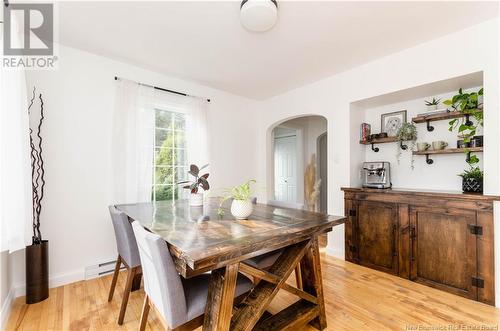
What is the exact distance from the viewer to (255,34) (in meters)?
2.20

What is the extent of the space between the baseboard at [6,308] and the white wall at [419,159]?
12.0 feet

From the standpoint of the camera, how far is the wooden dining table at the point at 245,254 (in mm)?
1154

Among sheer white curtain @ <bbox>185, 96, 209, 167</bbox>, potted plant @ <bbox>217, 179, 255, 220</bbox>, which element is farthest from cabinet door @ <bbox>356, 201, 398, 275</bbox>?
sheer white curtain @ <bbox>185, 96, 209, 167</bbox>

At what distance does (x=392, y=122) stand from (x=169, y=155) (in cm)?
307

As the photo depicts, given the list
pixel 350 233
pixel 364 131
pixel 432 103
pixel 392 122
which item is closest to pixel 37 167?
pixel 350 233

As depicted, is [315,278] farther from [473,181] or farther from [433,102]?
[433,102]

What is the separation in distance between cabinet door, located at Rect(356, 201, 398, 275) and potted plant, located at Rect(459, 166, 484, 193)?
25.8 inches

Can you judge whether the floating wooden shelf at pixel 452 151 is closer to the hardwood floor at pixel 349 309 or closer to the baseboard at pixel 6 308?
the hardwood floor at pixel 349 309

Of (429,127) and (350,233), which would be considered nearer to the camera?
(429,127)

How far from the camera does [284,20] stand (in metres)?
2.02

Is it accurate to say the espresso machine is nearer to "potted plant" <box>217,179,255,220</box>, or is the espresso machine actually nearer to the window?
"potted plant" <box>217,179,255,220</box>

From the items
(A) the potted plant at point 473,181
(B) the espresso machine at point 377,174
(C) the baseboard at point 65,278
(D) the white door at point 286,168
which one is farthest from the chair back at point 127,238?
(D) the white door at point 286,168

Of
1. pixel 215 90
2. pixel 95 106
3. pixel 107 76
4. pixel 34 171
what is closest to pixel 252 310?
pixel 34 171

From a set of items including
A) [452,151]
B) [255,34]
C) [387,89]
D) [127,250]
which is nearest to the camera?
[127,250]
